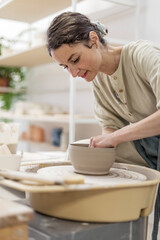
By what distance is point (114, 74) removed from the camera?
132 cm

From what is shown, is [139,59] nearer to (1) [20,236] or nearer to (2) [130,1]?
(1) [20,236]

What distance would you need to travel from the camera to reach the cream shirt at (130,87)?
116 centimetres

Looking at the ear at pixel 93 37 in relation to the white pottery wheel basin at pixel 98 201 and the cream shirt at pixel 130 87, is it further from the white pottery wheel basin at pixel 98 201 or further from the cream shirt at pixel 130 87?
the white pottery wheel basin at pixel 98 201

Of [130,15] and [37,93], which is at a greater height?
[130,15]

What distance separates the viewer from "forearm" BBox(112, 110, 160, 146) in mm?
1023

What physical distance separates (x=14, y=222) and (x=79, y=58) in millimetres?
688

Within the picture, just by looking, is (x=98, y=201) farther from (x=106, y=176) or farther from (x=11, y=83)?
(x=11, y=83)

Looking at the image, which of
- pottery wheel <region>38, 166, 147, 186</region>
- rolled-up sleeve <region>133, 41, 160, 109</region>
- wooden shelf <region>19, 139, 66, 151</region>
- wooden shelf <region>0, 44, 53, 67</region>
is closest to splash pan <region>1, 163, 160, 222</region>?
pottery wheel <region>38, 166, 147, 186</region>

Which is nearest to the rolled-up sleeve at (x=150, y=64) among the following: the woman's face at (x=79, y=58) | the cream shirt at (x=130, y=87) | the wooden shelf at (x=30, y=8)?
the cream shirt at (x=130, y=87)

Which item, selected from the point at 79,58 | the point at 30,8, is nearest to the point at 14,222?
the point at 79,58

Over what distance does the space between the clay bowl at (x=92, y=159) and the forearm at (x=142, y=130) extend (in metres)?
0.08

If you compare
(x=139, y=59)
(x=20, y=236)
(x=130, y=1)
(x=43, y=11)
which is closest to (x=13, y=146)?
(x=139, y=59)

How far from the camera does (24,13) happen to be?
10.1 feet

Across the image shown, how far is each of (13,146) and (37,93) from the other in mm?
2675
